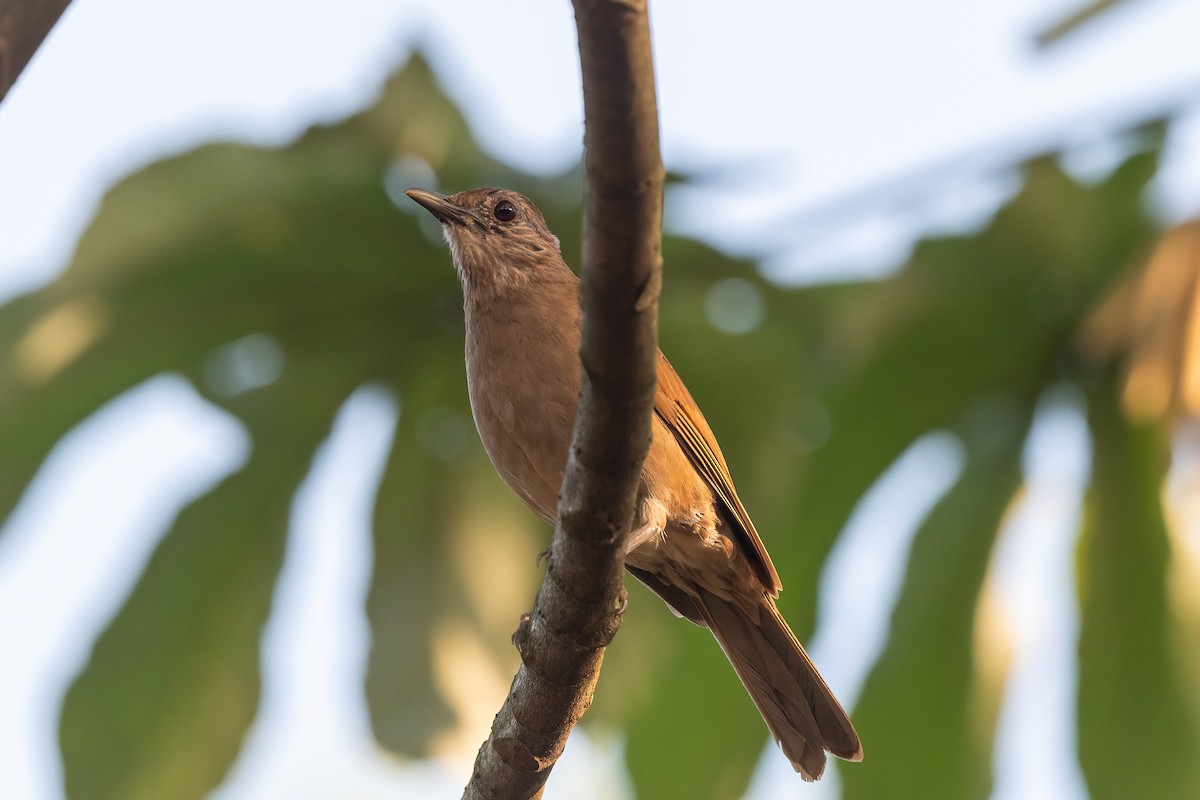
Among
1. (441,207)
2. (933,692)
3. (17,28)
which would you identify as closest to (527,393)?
(441,207)

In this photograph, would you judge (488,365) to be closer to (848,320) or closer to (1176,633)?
(848,320)

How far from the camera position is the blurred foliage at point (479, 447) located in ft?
14.8

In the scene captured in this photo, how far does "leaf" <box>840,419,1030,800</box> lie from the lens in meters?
4.65

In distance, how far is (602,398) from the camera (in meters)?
2.25

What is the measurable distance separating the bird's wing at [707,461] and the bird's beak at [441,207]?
2.84 feet

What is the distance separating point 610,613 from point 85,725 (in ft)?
8.64

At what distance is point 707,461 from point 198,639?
194 centimetres

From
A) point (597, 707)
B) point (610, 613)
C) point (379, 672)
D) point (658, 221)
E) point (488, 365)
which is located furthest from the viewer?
point (597, 707)

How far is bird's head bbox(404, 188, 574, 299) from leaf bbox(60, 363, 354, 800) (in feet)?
3.03

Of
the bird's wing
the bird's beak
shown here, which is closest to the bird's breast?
the bird's wing

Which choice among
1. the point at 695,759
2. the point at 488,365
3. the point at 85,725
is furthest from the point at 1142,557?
the point at 85,725

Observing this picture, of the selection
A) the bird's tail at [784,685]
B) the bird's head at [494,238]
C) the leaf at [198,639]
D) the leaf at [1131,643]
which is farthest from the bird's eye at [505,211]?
the leaf at [1131,643]

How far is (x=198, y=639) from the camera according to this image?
470 centimetres

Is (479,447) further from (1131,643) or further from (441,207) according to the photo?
(1131,643)
